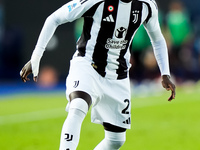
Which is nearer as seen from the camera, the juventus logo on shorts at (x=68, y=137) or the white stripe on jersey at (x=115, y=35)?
the juventus logo on shorts at (x=68, y=137)

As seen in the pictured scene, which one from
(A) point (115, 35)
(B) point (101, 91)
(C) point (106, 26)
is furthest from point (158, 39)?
(B) point (101, 91)

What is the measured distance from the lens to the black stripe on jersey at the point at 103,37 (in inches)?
239

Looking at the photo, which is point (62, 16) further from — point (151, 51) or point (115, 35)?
point (151, 51)

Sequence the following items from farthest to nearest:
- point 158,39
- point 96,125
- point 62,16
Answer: point 96,125 < point 158,39 < point 62,16

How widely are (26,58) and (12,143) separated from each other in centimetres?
1079

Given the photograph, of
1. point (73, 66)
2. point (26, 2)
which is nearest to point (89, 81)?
point (73, 66)

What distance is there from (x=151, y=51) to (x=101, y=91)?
1288cm

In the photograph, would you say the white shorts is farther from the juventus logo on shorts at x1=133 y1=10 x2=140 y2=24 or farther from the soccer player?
the juventus logo on shorts at x1=133 y1=10 x2=140 y2=24

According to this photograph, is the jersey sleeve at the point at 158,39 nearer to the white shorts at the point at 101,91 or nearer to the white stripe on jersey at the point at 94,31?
the white shorts at the point at 101,91

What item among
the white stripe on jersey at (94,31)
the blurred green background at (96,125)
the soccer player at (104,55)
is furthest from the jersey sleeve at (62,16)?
the blurred green background at (96,125)

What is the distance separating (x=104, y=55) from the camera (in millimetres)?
6227

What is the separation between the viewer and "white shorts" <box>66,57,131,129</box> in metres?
5.93

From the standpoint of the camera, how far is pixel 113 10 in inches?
240

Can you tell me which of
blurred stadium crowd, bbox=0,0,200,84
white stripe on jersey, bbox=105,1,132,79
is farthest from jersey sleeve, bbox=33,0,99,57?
blurred stadium crowd, bbox=0,0,200,84
